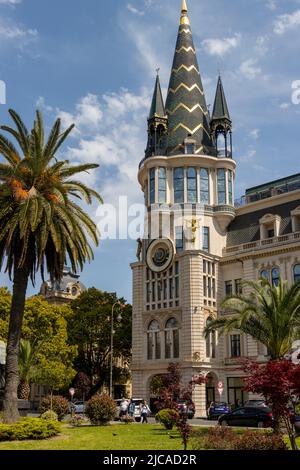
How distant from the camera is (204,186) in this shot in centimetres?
6019

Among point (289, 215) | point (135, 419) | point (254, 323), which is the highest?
point (289, 215)

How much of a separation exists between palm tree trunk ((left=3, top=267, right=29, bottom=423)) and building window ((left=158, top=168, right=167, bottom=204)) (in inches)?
1314

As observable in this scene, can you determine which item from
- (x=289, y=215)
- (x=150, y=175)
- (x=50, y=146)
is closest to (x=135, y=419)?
(x=50, y=146)

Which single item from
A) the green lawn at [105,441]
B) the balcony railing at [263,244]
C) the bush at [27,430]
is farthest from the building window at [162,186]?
the bush at [27,430]

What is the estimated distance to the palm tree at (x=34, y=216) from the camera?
26438mm

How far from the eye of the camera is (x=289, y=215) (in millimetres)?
54281

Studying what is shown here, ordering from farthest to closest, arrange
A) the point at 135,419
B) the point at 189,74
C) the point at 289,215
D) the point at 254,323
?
the point at 189,74, the point at 289,215, the point at 135,419, the point at 254,323

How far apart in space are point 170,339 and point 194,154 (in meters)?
18.8

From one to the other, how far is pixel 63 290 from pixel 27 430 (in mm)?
70464

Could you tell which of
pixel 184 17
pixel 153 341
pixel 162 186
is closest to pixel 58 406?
pixel 153 341

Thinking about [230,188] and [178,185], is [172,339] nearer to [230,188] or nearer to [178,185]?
[178,185]

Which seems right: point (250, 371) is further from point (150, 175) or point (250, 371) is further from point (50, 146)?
point (150, 175)

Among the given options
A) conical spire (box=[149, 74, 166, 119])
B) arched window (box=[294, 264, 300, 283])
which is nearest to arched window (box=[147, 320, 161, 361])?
arched window (box=[294, 264, 300, 283])
